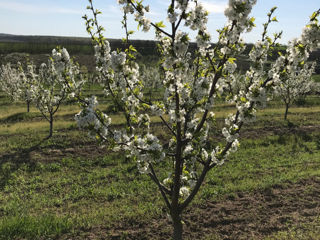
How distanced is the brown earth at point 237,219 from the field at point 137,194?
0.03 m

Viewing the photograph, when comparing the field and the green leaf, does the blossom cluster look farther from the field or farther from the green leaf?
the field

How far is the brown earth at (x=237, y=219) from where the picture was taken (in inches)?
297

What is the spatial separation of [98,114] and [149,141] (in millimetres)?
1411

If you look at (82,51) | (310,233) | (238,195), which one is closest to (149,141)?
(310,233)

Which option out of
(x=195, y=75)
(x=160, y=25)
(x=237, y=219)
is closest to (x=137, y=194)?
(x=237, y=219)

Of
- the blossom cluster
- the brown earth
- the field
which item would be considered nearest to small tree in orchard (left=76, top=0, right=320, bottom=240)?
the blossom cluster

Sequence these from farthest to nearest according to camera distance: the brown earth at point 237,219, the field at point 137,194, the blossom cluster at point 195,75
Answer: the field at point 137,194 < the brown earth at point 237,219 < the blossom cluster at point 195,75

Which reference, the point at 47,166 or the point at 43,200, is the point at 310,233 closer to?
the point at 43,200

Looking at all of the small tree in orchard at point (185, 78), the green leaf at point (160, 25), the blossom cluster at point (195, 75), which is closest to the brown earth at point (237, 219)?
the small tree in orchard at point (185, 78)

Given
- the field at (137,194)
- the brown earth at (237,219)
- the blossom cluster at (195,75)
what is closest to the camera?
the blossom cluster at (195,75)

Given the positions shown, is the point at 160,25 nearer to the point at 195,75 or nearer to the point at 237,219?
the point at 195,75

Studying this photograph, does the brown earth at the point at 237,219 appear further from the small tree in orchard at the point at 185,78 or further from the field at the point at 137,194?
the small tree in orchard at the point at 185,78

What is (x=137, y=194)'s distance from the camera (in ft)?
33.8

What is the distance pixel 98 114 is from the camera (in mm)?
5215
